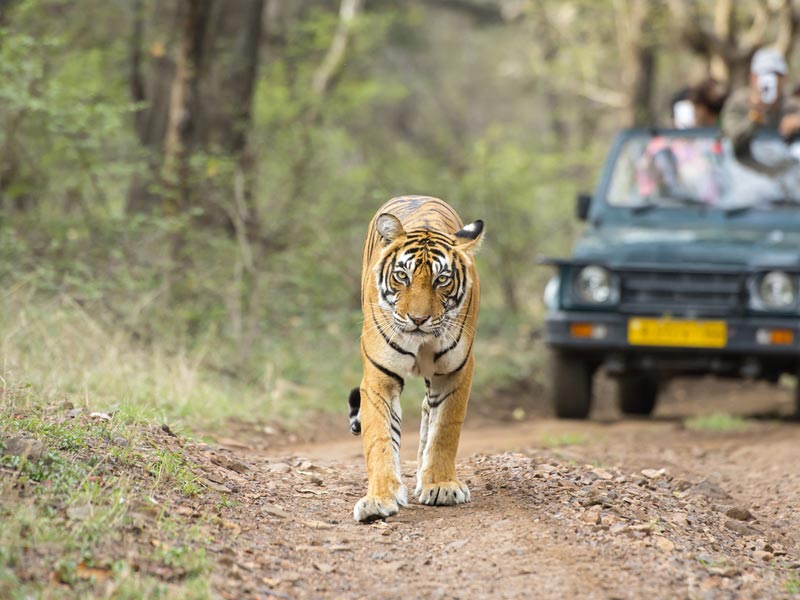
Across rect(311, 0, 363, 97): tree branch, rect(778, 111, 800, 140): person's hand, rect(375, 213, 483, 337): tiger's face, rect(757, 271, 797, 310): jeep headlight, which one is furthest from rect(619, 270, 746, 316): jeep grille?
rect(311, 0, 363, 97): tree branch

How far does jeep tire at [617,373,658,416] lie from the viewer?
10.9 metres

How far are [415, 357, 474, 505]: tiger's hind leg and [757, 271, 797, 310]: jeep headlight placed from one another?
3.90 metres

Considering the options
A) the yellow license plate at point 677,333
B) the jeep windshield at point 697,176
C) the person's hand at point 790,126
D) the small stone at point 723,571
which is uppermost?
the person's hand at point 790,126

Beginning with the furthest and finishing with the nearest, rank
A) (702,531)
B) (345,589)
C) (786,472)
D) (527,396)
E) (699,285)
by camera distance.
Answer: (527,396), (699,285), (786,472), (702,531), (345,589)

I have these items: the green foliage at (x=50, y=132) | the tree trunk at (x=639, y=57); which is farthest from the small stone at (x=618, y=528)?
the tree trunk at (x=639, y=57)

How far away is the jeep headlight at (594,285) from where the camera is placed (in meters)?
8.91

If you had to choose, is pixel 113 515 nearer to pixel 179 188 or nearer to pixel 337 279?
pixel 179 188

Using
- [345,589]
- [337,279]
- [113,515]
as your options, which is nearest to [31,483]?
[113,515]

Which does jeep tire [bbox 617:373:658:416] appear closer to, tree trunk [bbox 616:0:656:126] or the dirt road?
the dirt road

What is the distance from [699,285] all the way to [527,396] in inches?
129

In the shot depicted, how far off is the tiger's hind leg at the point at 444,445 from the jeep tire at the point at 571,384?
154 inches

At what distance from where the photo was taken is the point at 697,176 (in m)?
9.83

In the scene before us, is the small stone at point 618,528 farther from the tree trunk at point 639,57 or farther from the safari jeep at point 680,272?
the tree trunk at point 639,57

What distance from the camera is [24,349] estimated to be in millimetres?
7922
